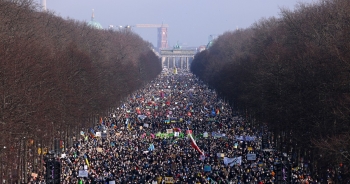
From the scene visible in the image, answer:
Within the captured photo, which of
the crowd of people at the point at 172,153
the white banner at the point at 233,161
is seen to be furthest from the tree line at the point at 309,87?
the white banner at the point at 233,161

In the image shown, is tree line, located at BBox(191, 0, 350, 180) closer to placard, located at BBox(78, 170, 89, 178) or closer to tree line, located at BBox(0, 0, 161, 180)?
placard, located at BBox(78, 170, 89, 178)

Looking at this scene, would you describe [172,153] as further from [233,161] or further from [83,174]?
[83,174]

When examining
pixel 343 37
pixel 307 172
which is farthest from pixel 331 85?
pixel 307 172

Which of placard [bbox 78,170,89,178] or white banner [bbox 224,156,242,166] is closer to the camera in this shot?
placard [bbox 78,170,89,178]

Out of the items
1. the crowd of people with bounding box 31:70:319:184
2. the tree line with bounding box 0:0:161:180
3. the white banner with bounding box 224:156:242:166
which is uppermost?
the tree line with bounding box 0:0:161:180

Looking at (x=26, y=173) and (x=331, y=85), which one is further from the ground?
(x=331, y=85)

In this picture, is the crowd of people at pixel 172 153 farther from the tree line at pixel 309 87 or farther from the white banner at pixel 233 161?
the tree line at pixel 309 87

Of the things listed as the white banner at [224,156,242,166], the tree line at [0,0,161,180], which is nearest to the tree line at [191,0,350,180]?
the white banner at [224,156,242,166]

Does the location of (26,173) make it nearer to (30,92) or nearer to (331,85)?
(30,92)
